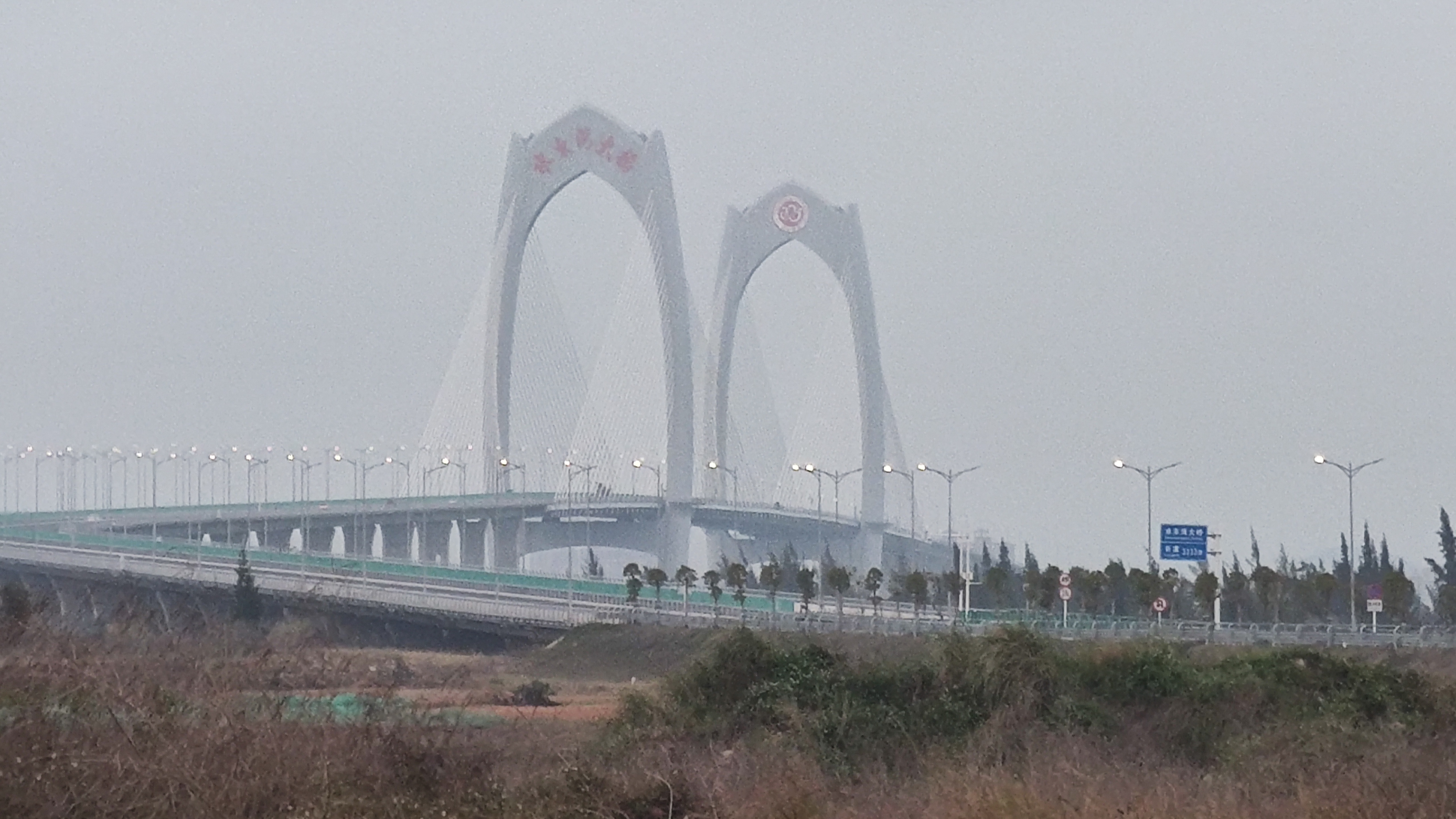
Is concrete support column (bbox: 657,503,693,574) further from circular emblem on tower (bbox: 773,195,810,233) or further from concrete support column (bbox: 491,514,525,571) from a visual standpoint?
circular emblem on tower (bbox: 773,195,810,233)

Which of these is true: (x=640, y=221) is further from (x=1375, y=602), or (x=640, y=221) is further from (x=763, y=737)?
(x=763, y=737)

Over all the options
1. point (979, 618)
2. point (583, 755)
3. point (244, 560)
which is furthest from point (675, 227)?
point (583, 755)

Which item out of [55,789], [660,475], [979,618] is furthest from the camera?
[660,475]

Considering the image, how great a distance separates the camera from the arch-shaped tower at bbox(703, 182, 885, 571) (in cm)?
10069

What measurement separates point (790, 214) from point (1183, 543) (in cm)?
5651

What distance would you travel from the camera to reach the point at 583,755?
14.0 metres

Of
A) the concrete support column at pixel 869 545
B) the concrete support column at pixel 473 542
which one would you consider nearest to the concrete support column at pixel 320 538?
the concrete support column at pixel 473 542

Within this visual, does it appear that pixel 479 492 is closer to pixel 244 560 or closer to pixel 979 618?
pixel 244 560

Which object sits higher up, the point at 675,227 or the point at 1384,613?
the point at 675,227

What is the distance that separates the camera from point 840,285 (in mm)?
106375

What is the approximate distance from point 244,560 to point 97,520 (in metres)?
29.3

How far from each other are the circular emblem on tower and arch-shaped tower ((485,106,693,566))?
1510 centimetres

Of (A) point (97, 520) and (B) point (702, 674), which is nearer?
(B) point (702, 674)

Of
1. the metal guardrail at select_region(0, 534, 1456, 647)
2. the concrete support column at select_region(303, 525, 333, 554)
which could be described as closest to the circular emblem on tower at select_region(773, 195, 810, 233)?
the concrete support column at select_region(303, 525, 333, 554)
